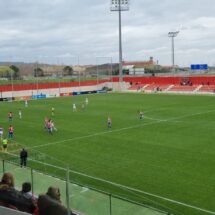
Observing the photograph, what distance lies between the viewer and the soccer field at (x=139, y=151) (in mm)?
17125

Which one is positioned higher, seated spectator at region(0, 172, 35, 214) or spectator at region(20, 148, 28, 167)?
seated spectator at region(0, 172, 35, 214)

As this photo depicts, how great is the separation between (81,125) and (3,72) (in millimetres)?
102484

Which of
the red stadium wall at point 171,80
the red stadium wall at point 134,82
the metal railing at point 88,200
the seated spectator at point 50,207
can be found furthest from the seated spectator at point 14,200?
the red stadium wall at point 171,80

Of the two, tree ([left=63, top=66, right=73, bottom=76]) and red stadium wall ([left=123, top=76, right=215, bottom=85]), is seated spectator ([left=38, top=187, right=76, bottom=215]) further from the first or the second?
tree ([left=63, top=66, right=73, bottom=76])

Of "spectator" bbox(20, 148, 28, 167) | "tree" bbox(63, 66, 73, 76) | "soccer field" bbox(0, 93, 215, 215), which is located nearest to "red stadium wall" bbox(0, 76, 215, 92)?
"soccer field" bbox(0, 93, 215, 215)

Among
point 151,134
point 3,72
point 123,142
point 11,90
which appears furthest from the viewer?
point 3,72

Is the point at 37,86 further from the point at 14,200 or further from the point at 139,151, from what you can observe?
the point at 14,200

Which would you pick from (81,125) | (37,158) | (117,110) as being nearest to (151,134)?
(81,125)

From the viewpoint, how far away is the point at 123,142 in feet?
93.0

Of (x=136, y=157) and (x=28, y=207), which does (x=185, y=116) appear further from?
(x=28, y=207)

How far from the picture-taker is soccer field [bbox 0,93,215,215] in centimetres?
1712

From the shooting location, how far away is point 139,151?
25.2m

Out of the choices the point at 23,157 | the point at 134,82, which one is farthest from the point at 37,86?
the point at 23,157

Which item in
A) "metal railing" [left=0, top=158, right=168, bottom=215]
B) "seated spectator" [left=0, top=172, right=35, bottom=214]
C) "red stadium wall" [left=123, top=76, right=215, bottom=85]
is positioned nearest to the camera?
"seated spectator" [left=0, top=172, right=35, bottom=214]
